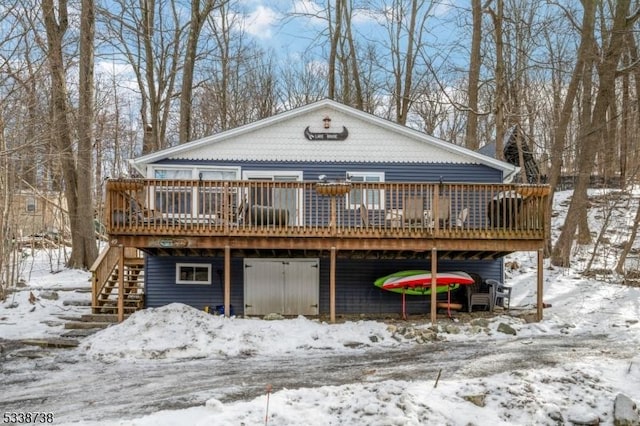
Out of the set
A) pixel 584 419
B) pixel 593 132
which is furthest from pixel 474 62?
pixel 584 419

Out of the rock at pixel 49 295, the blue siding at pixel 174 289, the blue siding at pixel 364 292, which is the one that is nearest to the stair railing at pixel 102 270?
the blue siding at pixel 174 289

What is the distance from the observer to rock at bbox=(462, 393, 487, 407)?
6.20 meters

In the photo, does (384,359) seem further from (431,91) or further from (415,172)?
(431,91)

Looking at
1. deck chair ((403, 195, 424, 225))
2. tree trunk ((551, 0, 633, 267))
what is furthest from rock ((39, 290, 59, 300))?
tree trunk ((551, 0, 633, 267))

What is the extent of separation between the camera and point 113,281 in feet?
41.7

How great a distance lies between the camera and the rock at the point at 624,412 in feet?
19.6

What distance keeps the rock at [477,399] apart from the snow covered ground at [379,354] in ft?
0.07

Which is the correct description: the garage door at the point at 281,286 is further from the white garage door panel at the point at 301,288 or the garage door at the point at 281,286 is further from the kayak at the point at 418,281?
the kayak at the point at 418,281

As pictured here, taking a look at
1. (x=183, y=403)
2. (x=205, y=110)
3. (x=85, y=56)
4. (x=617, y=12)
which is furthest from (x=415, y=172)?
(x=205, y=110)

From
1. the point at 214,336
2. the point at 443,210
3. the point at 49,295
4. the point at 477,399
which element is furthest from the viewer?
the point at 49,295

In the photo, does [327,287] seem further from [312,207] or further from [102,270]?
[102,270]

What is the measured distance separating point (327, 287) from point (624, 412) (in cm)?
744

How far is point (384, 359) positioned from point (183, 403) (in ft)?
11.9

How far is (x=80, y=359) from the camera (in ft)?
28.7
